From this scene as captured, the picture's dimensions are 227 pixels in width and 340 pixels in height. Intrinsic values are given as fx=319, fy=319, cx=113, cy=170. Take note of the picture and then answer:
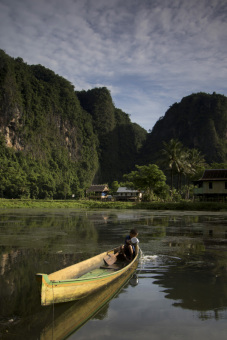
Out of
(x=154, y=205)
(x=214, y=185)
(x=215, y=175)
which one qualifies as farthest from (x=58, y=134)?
(x=214, y=185)

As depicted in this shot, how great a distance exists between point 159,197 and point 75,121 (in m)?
121

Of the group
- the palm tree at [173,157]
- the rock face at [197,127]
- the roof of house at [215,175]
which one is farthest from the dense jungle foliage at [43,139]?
the roof of house at [215,175]

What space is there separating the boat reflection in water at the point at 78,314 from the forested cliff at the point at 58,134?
8473 cm

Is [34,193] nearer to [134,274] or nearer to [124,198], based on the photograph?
[124,198]

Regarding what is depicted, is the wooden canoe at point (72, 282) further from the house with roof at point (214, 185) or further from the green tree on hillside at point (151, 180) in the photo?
the green tree on hillside at point (151, 180)

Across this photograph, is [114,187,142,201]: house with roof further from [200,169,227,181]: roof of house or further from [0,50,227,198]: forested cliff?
[200,169,227,181]: roof of house

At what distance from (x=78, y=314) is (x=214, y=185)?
4618cm

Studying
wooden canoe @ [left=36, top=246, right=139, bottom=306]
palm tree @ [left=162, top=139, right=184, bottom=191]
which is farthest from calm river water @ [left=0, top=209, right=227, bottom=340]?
palm tree @ [left=162, top=139, right=184, bottom=191]

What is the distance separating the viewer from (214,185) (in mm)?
49875

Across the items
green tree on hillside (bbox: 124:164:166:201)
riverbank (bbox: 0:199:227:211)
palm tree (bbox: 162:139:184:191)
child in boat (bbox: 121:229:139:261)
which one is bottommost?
riverbank (bbox: 0:199:227:211)

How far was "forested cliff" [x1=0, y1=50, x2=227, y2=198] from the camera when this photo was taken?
112988 millimetres

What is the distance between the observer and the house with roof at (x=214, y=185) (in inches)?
1941

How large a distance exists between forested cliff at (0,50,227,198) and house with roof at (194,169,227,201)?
55972 millimetres

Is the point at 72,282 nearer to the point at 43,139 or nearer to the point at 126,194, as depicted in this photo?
the point at 126,194
